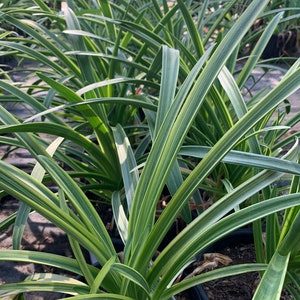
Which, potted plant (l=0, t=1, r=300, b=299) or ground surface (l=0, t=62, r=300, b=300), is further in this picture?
ground surface (l=0, t=62, r=300, b=300)

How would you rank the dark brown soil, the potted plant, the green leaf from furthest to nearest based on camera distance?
the dark brown soil < the potted plant < the green leaf

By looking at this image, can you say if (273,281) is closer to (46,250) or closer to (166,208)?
(166,208)

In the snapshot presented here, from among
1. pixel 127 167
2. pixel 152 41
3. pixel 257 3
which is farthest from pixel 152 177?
pixel 152 41

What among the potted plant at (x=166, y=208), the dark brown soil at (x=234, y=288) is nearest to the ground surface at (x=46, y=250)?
the dark brown soil at (x=234, y=288)

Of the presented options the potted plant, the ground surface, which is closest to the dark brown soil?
the ground surface

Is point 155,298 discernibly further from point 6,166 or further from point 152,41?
point 152,41

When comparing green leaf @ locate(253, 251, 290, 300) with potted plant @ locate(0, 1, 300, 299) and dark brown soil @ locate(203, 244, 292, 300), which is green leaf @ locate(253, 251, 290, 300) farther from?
dark brown soil @ locate(203, 244, 292, 300)

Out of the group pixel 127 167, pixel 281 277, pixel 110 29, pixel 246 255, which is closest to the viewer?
pixel 281 277

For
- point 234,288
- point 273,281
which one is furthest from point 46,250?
point 273,281

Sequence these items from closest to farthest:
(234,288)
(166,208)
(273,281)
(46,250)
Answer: (273,281) → (166,208) → (234,288) → (46,250)

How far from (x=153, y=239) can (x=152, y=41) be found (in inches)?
23.1

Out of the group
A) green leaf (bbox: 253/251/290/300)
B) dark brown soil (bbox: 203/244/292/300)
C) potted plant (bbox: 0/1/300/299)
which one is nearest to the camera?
green leaf (bbox: 253/251/290/300)

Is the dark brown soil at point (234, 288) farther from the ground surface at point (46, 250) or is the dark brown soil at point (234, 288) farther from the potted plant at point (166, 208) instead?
the potted plant at point (166, 208)

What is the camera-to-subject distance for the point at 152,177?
2.06ft
